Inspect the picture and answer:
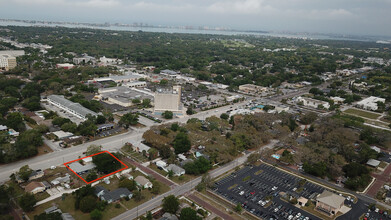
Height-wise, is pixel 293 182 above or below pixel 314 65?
below

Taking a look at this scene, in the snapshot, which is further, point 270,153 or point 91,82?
point 91,82

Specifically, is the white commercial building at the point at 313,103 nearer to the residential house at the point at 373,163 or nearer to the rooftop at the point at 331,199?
the residential house at the point at 373,163

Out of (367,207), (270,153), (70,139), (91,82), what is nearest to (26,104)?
(70,139)

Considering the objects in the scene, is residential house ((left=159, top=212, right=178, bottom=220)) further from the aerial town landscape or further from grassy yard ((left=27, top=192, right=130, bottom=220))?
grassy yard ((left=27, top=192, right=130, bottom=220))

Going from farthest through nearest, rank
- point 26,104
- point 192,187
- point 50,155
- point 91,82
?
point 91,82
point 26,104
point 50,155
point 192,187

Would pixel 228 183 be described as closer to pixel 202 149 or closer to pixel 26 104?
pixel 202 149

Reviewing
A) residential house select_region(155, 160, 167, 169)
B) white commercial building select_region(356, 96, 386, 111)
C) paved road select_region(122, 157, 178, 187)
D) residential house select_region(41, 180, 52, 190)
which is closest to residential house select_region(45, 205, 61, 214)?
residential house select_region(41, 180, 52, 190)

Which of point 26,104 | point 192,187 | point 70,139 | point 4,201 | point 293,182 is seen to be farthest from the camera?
point 26,104

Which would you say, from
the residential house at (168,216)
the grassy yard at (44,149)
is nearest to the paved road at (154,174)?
the residential house at (168,216)
